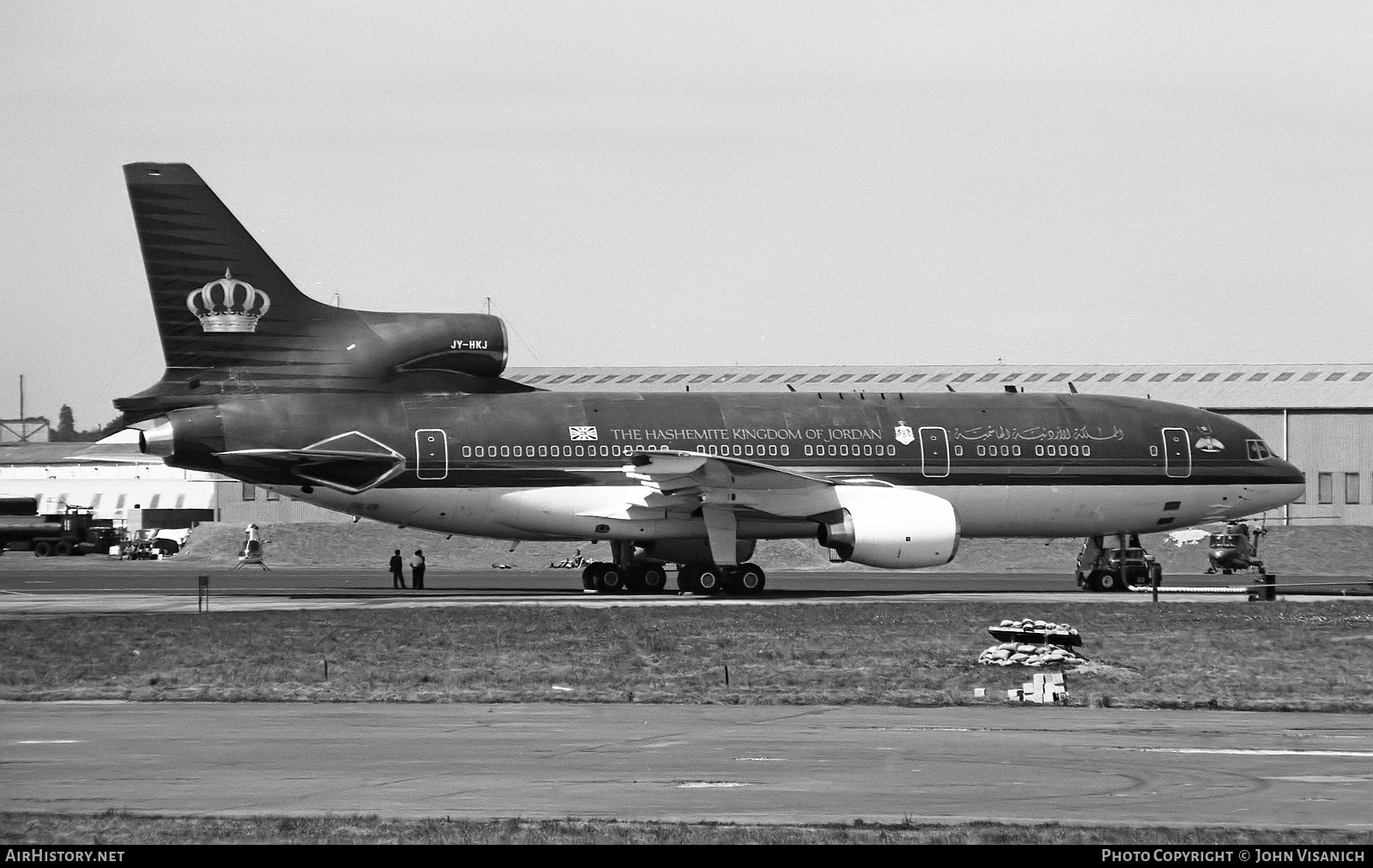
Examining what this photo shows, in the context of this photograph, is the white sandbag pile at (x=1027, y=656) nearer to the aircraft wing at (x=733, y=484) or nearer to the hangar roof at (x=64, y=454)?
the aircraft wing at (x=733, y=484)

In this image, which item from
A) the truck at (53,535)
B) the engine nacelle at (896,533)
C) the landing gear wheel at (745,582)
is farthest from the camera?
the truck at (53,535)

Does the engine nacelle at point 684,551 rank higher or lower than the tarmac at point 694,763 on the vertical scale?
higher

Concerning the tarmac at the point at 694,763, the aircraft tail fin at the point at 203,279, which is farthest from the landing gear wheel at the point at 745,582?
the tarmac at the point at 694,763

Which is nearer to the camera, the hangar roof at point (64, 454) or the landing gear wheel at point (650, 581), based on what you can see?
the landing gear wheel at point (650, 581)

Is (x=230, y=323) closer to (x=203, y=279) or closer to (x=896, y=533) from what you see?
(x=203, y=279)

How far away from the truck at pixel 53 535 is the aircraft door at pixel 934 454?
1955 inches

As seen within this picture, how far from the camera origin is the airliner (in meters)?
34.1

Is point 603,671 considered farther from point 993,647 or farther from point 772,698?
point 993,647

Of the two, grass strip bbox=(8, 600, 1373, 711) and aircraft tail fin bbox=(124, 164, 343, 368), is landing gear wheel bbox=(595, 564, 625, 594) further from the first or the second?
aircraft tail fin bbox=(124, 164, 343, 368)

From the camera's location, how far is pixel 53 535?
241ft

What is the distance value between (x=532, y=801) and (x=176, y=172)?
986 inches

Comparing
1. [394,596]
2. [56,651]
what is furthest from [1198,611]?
[56,651]

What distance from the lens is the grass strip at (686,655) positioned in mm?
20828

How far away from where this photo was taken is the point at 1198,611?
98.1ft
